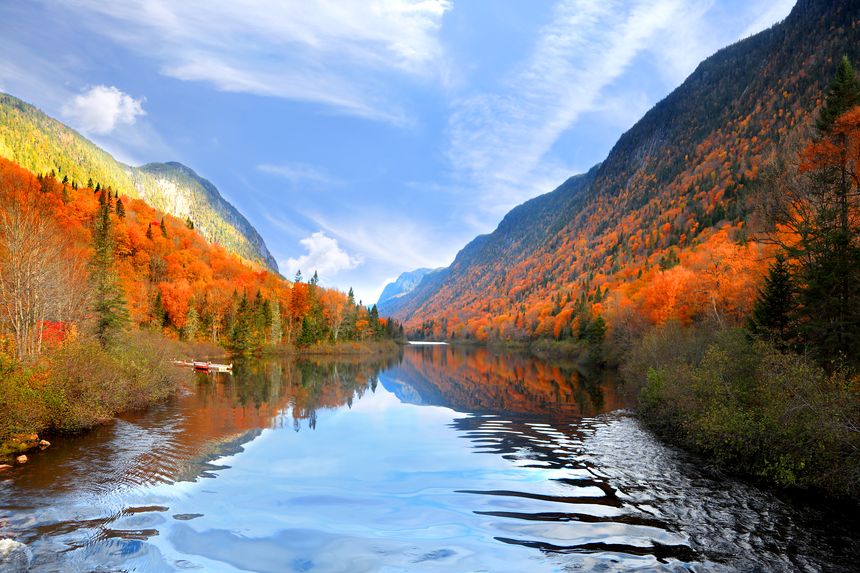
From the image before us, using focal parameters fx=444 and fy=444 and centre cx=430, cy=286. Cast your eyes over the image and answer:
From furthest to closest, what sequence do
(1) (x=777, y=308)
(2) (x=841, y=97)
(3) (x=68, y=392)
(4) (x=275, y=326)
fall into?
(4) (x=275, y=326)
(1) (x=777, y=308)
(3) (x=68, y=392)
(2) (x=841, y=97)

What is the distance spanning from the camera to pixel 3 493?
12930mm

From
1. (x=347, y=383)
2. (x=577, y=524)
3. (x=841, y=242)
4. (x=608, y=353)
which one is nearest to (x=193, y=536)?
(x=577, y=524)

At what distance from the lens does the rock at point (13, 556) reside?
895cm

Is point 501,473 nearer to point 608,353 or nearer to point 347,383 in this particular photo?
point 347,383

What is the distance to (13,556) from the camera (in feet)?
30.9

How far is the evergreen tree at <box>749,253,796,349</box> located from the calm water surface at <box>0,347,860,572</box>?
8.40m

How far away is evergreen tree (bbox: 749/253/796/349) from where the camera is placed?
22.2 metres

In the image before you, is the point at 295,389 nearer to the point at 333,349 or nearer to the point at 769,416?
the point at 769,416

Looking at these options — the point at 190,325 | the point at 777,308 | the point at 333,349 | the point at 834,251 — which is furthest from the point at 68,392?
the point at 333,349

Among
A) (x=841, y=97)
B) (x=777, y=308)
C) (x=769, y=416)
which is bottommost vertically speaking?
(x=769, y=416)

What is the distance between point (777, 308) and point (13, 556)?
30.5 meters

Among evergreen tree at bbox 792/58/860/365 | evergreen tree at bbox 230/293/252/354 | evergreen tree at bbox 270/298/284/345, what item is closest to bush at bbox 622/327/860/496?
evergreen tree at bbox 792/58/860/365

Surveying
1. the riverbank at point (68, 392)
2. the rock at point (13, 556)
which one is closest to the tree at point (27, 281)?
the riverbank at point (68, 392)

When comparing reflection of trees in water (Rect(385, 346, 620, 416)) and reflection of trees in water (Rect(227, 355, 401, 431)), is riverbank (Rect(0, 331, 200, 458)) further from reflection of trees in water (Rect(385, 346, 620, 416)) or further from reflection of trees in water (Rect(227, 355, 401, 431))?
reflection of trees in water (Rect(385, 346, 620, 416))
